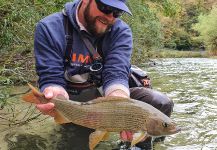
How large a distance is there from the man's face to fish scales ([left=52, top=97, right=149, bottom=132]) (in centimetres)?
119

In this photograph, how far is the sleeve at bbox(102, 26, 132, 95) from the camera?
176 inches

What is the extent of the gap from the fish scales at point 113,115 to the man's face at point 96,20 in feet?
3.90

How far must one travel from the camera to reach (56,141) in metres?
5.26

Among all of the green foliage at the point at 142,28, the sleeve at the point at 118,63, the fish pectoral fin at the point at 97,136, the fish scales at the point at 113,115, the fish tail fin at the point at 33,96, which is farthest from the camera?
the green foliage at the point at 142,28

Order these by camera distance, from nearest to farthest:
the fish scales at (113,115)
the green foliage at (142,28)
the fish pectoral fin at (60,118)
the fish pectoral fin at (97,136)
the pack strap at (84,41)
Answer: the fish scales at (113,115) < the fish pectoral fin at (97,136) < the fish pectoral fin at (60,118) < the pack strap at (84,41) < the green foliage at (142,28)

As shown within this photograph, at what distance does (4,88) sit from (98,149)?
4.87 feet

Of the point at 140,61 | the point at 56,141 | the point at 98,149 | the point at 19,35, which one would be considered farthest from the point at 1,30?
the point at 140,61

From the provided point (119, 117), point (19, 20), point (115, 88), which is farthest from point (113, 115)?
point (19, 20)

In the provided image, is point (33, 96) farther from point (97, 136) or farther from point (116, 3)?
point (116, 3)

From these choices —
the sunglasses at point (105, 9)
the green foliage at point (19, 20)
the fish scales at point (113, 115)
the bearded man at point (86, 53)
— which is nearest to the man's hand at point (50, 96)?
the bearded man at point (86, 53)

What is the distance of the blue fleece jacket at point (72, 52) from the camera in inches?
180

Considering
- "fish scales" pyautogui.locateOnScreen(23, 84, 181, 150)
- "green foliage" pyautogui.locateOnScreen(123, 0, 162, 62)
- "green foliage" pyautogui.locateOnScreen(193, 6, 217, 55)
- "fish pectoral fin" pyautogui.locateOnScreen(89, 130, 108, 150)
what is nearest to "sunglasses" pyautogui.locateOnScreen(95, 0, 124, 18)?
"fish scales" pyautogui.locateOnScreen(23, 84, 181, 150)

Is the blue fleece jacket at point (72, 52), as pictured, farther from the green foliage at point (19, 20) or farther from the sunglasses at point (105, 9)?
the green foliage at point (19, 20)

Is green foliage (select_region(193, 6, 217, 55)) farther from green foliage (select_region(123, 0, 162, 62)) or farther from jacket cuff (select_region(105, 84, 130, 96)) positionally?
jacket cuff (select_region(105, 84, 130, 96))
